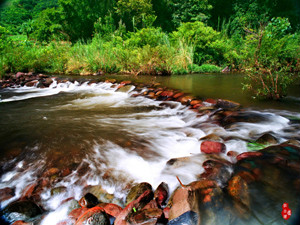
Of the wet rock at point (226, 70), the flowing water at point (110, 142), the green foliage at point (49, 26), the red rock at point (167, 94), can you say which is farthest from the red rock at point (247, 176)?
the green foliage at point (49, 26)

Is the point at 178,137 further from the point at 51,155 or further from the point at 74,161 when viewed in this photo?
the point at 51,155

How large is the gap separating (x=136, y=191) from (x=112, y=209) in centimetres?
23

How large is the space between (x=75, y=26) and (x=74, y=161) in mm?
23381

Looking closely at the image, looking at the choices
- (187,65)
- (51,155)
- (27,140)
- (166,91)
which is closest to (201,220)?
(51,155)

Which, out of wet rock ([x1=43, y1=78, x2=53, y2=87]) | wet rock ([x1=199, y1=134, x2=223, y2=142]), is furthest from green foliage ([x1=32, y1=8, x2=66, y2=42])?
Answer: wet rock ([x1=199, y1=134, x2=223, y2=142])

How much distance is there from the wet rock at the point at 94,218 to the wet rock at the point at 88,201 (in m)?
0.17

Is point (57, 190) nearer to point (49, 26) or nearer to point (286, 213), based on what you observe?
point (286, 213)

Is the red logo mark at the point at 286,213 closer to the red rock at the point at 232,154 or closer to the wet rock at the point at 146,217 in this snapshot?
the wet rock at the point at 146,217

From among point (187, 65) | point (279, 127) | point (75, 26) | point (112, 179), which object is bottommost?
point (112, 179)

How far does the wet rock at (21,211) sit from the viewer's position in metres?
1.37

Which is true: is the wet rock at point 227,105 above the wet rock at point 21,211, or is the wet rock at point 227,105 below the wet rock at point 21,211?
above

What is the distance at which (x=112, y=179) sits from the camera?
5.89 feet

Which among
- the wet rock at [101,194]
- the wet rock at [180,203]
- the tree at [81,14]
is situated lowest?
the wet rock at [101,194]

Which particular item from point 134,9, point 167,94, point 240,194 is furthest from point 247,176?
point 134,9
